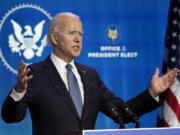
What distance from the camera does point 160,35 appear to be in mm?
4855

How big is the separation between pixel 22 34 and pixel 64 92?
1.80 metres

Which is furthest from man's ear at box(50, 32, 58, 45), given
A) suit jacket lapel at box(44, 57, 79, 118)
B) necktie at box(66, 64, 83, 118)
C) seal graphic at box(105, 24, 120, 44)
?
seal graphic at box(105, 24, 120, 44)

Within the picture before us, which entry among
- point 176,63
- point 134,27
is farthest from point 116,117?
point 134,27

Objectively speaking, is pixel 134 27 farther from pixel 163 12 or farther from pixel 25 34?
pixel 25 34

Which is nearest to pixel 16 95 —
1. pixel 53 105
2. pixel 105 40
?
pixel 53 105

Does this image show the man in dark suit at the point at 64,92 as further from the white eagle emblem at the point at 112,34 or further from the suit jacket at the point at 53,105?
the white eagle emblem at the point at 112,34

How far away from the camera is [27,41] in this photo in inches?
180

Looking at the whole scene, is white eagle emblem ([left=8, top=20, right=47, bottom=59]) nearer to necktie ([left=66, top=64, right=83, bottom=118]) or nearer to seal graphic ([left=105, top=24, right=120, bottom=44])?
seal graphic ([left=105, top=24, right=120, bottom=44])

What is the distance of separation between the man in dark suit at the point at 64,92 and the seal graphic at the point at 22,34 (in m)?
1.51

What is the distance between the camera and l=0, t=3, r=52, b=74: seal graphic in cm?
452

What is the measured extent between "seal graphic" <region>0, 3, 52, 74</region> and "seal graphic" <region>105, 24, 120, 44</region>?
1.98 ft

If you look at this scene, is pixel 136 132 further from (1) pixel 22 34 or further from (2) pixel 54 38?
(1) pixel 22 34

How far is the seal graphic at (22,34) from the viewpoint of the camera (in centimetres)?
452

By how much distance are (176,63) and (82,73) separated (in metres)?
1.65
